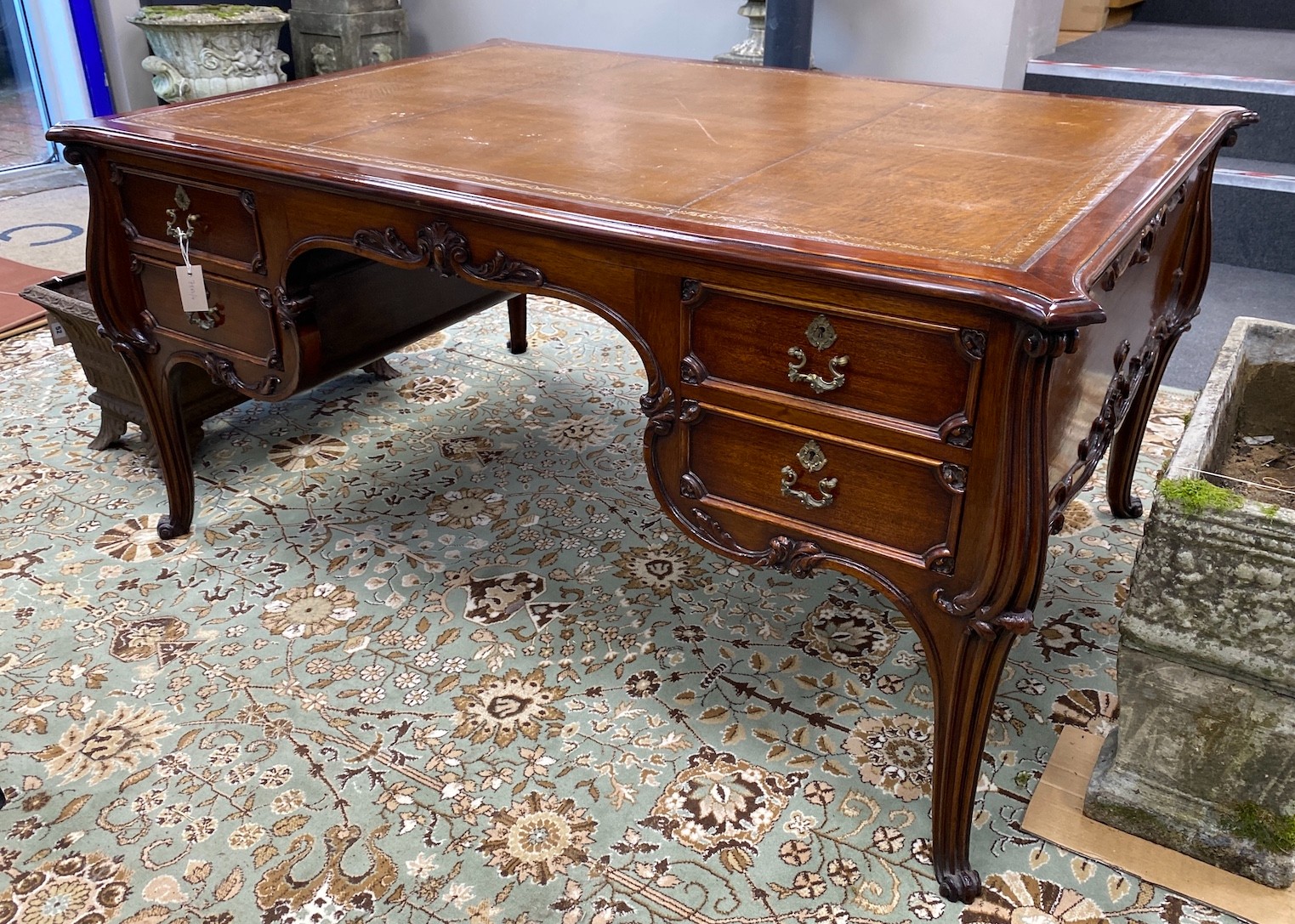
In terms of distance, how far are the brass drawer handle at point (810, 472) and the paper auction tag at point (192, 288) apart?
117 cm

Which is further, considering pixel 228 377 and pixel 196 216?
pixel 228 377

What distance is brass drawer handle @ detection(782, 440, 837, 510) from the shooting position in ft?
4.53

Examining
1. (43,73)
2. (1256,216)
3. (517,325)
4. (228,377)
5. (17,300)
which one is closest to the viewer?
(228,377)

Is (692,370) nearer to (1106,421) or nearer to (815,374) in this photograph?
(815,374)

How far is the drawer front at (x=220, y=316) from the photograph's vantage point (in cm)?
189

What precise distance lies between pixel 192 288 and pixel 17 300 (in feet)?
6.62

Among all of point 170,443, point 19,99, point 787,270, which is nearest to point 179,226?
point 170,443

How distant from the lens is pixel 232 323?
193cm

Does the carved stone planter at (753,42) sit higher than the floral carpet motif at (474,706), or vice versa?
the carved stone planter at (753,42)

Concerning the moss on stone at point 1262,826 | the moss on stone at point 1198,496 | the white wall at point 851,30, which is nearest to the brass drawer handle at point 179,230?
the moss on stone at point 1198,496

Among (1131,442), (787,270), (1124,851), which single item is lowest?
(1124,851)

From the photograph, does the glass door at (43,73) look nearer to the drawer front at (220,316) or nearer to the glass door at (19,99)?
the glass door at (19,99)

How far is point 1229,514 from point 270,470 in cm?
207

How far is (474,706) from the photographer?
1791 mm
